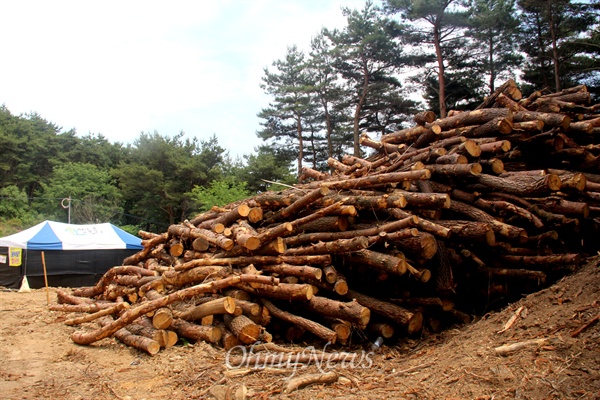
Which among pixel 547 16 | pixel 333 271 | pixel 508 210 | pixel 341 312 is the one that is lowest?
pixel 341 312

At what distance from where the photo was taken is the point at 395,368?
15.3 ft

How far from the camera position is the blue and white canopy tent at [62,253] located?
15.4 m

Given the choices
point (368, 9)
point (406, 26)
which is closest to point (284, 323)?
point (406, 26)

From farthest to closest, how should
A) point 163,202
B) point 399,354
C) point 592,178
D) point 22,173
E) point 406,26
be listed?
1. point 22,173
2. point 163,202
3. point 406,26
4. point 592,178
5. point 399,354

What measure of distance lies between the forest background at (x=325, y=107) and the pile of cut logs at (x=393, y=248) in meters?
15.1

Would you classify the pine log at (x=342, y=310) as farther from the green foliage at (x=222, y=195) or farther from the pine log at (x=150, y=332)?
the green foliage at (x=222, y=195)

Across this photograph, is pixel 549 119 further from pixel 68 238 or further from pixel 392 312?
pixel 68 238

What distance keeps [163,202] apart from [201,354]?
32.7 metres

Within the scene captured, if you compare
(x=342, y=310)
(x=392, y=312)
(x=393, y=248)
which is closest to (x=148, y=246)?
(x=342, y=310)

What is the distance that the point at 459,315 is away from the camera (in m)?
6.33

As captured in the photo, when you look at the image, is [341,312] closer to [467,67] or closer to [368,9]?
[467,67]

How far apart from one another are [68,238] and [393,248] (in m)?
14.4

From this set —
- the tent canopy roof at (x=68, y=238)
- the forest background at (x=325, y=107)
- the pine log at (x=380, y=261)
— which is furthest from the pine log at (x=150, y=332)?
the forest background at (x=325, y=107)

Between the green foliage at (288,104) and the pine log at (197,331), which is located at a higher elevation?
the green foliage at (288,104)
